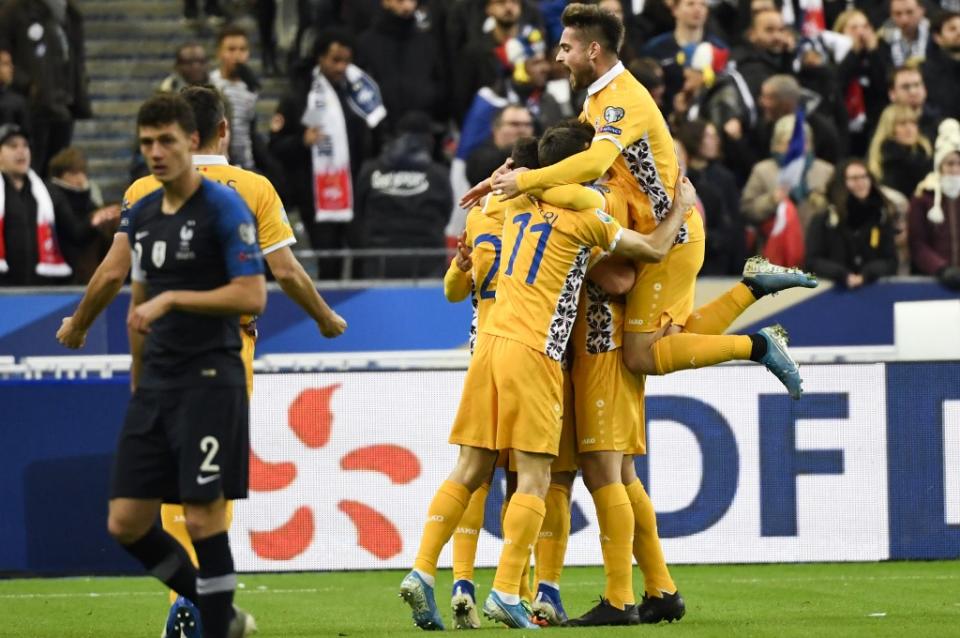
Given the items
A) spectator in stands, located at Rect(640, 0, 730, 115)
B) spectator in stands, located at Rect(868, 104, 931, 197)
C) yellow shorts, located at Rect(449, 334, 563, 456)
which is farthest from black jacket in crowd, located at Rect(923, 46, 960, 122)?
yellow shorts, located at Rect(449, 334, 563, 456)

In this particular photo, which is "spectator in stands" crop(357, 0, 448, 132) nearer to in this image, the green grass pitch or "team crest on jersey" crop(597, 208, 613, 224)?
the green grass pitch

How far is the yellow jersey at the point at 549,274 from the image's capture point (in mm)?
9586

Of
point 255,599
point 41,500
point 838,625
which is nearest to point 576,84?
point 838,625

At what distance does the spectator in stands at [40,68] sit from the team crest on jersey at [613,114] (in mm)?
8818

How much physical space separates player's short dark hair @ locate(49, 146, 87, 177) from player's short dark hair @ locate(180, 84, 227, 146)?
24.0 ft

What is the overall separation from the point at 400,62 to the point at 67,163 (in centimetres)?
328

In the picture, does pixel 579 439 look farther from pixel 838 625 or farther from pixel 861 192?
pixel 861 192

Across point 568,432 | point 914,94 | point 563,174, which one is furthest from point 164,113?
point 914,94

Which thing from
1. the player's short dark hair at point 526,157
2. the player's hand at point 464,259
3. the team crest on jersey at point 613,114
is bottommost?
the player's hand at point 464,259

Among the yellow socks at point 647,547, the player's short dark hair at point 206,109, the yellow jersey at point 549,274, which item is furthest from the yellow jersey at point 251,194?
the yellow socks at point 647,547

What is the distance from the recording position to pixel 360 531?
13406 mm

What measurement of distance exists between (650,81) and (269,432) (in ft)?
16.1

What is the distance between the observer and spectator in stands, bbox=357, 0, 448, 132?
59.2 feet

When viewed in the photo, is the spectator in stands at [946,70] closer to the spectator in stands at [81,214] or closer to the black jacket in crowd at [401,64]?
the black jacket in crowd at [401,64]
